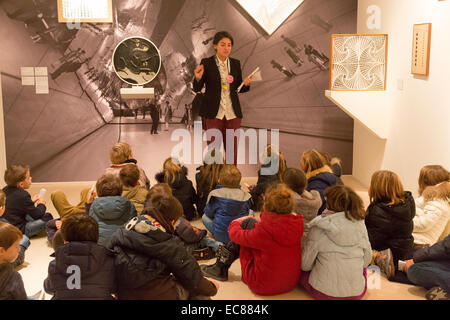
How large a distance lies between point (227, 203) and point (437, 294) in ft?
5.54

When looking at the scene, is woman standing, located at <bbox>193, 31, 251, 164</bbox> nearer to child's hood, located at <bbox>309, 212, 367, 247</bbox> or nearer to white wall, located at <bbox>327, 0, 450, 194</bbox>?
white wall, located at <bbox>327, 0, 450, 194</bbox>

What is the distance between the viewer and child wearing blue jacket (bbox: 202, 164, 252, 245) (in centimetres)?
446

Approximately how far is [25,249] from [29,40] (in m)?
3.07

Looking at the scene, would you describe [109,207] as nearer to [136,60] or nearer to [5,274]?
[5,274]

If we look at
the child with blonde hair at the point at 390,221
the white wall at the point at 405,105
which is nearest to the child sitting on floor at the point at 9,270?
the child with blonde hair at the point at 390,221

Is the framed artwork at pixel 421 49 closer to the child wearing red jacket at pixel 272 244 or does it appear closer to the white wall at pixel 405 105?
the white wall at pixel 405 105

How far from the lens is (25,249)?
427 centimetres

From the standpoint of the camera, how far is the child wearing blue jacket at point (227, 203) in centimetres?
446

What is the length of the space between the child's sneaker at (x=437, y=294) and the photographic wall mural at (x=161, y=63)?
3.66 m

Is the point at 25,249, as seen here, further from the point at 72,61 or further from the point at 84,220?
the point at 72,61

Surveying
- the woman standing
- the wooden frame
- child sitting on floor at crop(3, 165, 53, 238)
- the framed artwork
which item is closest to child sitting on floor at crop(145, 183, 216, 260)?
child sitting on floor at crop(3, 165, 53, 238)

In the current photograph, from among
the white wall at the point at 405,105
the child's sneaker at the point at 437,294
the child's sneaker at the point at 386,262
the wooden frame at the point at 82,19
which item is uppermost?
the wooden frame at the point at 82,19

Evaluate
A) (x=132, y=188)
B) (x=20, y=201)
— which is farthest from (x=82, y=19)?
(x=132, y=188)

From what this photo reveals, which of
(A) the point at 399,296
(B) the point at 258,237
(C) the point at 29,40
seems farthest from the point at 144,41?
(A) the point at 399,296
